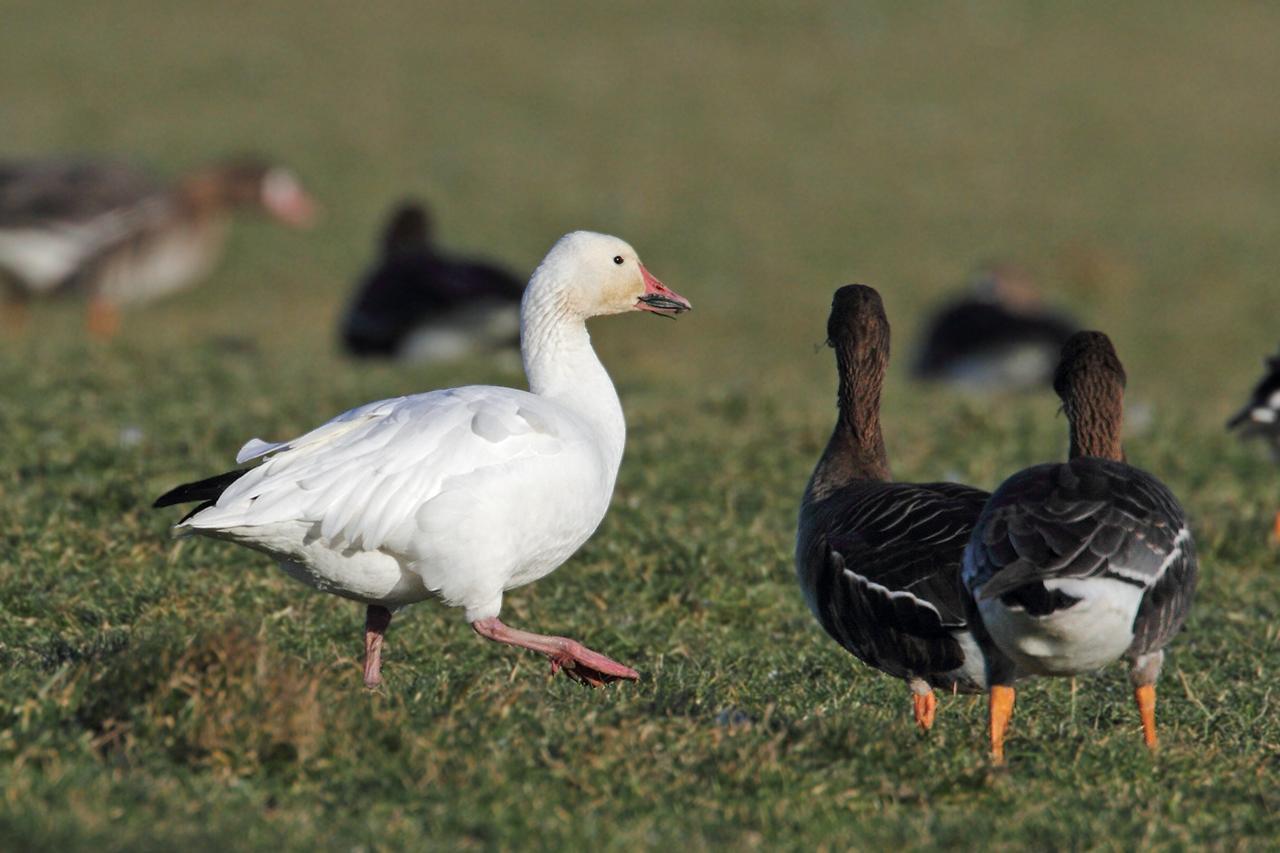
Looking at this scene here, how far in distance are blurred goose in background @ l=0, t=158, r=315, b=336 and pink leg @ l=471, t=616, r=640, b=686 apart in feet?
34.3

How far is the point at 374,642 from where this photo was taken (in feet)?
19.2

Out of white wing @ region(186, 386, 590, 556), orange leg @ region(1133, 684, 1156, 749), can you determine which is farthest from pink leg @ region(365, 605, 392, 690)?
orange leg @ region(1133, 684, 1156, 749)

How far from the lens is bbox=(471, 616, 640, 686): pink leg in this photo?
227 inches

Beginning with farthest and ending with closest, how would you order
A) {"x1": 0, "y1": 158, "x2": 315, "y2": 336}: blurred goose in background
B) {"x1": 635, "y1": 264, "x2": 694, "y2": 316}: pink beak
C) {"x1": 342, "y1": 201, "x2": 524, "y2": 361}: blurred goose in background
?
1. {"x1": 0, "y1": 158, "x2": 315, "y2": 336}: blurred goose in background
2. {"x1": 342, "y1": 201, "x2": 524, "y2": 361}: blurred goose in background
3. {"x1": 635, "y1": 264, "x2": 694, "y2": 316}: pink beak

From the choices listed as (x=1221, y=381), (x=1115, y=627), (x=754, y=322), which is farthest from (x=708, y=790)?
(x=754, y=322)

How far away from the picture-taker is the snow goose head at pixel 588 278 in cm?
658

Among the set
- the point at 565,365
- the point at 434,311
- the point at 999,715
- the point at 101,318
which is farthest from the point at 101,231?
the point at 999,715

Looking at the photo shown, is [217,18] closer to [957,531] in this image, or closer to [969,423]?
[969,423]

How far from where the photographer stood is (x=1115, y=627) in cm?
486

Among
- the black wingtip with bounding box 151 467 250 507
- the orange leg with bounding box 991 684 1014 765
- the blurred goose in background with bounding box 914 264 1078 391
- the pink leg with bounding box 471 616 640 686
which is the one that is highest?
the blurred goose in background with bounding box 914 264 1078 391

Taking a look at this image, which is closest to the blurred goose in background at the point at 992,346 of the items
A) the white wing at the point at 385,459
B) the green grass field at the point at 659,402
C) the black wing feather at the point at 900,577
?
the green grass field at the point at 659,402

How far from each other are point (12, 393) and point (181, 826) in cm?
672

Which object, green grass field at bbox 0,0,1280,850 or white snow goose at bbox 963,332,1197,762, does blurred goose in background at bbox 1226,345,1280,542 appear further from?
white snow goose at bbox 963,332,1197,762

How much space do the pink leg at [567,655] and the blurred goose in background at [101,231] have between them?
412 inches
